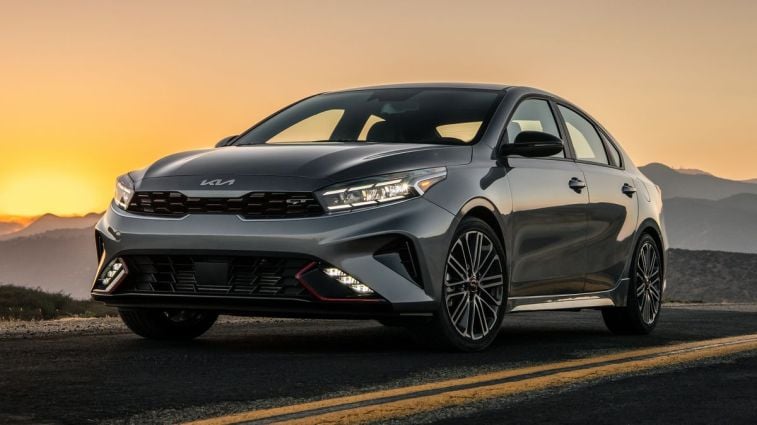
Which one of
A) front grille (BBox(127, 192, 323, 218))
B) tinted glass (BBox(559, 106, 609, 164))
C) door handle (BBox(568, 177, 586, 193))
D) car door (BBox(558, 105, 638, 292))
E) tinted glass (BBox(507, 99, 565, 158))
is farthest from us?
tinted glass (BBox(559, 106, 609, 164))

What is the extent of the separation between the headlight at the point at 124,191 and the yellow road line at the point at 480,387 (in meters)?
2.44

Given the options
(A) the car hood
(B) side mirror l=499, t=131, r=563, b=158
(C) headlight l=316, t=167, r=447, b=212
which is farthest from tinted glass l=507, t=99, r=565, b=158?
(C) headlight l=316, t=167, r=447, b=212

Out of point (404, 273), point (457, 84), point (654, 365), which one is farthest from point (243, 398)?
Result: point (457, 84)

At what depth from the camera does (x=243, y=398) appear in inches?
208

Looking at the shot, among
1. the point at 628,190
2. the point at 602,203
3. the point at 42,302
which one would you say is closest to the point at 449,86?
the point at 602,203

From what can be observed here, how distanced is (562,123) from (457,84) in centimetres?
A: 87

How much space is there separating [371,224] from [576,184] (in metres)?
2.45

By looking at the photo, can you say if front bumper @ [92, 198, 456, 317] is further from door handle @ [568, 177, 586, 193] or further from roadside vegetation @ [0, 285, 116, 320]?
roadside vegetation @ [0, 285, 116, 320]

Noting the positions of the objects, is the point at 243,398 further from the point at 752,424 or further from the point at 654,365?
the point at 654,365

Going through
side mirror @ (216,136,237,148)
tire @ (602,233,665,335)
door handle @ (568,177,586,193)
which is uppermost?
side mirror @ (216,136,237,148)

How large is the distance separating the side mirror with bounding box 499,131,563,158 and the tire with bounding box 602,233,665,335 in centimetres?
194

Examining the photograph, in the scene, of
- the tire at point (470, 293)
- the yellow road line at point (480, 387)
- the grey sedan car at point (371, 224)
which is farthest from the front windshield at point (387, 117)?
the yellow road line at point (480, 387)

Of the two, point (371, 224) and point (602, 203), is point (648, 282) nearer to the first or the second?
point (602, 203)

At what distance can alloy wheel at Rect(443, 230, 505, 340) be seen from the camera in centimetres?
735
